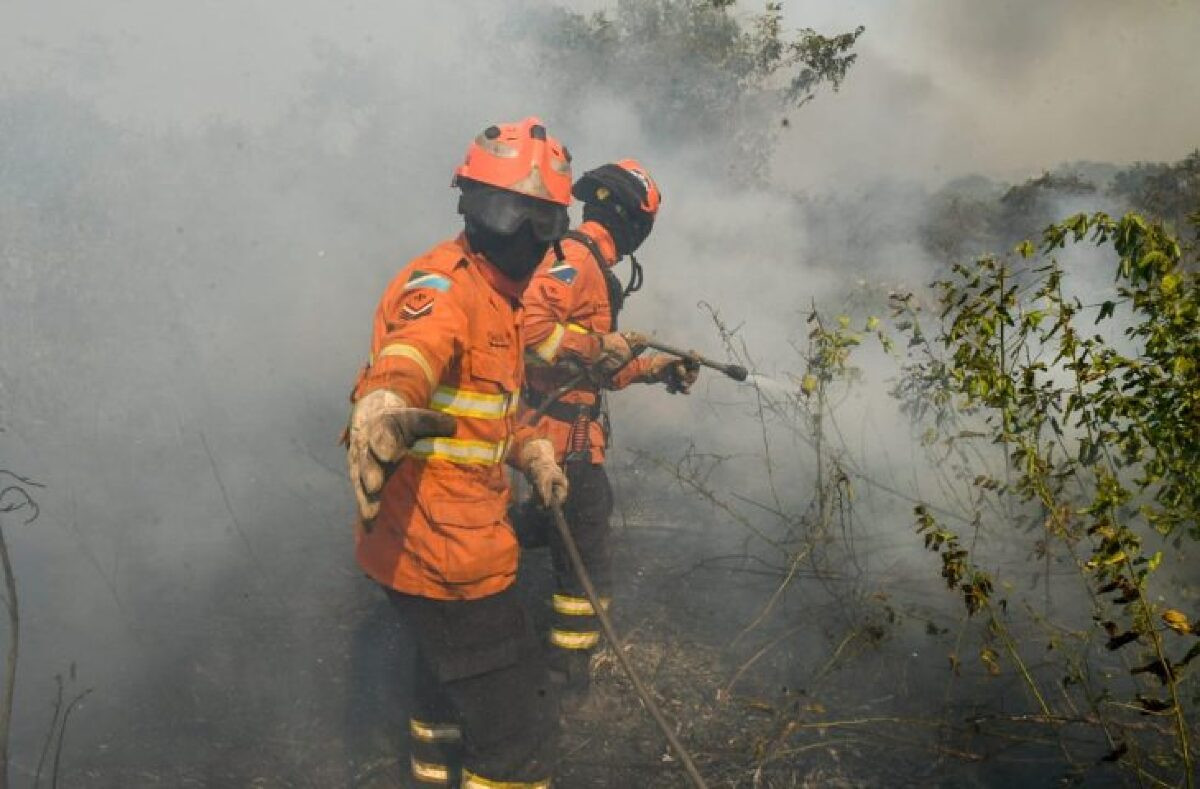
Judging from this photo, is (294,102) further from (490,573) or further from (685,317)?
(490,573)

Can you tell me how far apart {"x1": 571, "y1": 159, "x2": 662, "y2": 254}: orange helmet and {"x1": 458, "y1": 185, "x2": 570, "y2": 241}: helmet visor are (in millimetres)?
1616

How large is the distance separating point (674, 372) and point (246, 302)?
5.00 meters

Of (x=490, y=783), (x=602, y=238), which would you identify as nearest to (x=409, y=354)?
(x=490, y=783)

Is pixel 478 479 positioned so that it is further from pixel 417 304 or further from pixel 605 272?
pixel 605 272

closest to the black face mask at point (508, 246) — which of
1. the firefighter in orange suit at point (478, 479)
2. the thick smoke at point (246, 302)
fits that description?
the firefighter in orange suit at point (478, 479)

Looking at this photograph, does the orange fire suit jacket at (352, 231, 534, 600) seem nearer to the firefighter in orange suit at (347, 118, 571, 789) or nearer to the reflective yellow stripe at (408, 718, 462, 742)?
the firefighter in orange suit at (347, 118, 571, 789)

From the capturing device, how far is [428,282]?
2.64 meters

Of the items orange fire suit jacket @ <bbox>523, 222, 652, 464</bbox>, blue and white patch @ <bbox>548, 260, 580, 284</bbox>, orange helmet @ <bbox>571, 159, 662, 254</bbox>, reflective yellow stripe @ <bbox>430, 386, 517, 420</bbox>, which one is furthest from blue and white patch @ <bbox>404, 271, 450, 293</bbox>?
orange helmet @ <bbox>571, 159, 662, 254</bbox>

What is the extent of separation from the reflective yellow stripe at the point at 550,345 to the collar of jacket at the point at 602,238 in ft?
2.20

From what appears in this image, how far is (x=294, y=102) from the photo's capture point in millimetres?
9602

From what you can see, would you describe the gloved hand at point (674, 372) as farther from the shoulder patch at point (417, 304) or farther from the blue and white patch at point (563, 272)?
the shoulder patch at point (417, 304)

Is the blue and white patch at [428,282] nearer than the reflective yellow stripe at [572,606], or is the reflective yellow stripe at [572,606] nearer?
the blue and white patch at [428,282]

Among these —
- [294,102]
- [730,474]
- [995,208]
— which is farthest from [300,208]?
[995,208]

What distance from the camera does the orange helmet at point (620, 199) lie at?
14.9 feet
